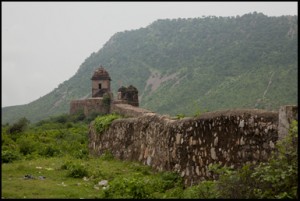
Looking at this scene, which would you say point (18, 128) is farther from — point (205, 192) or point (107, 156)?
point (205, 192)

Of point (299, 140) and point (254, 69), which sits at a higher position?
point (254, 69)

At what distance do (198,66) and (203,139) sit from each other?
6453cm

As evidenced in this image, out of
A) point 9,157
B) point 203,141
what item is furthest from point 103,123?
point 203,141

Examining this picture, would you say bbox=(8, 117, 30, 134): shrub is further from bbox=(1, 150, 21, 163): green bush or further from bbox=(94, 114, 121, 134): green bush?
bbox=(1, 150, 21, 163): green bush

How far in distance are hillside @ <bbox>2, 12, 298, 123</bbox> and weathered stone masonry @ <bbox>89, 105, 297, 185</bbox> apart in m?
24.4

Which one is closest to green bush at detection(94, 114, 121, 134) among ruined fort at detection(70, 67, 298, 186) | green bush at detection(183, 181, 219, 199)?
ruined fort at detection(70, 67, 298, 186)

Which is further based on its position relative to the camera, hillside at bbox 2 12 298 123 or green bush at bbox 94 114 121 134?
hillside at bbox 2 12 298 123

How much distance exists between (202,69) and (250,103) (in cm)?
2613

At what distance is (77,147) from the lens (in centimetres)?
1912

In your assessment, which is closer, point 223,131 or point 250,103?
point 223,131

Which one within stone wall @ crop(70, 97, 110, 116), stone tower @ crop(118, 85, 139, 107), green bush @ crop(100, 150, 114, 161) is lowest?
green bush @ crop(100, 150, 114, 161)

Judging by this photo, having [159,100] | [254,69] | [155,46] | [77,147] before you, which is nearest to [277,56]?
[254,69]

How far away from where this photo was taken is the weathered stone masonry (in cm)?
706

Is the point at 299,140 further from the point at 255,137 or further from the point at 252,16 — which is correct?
the point at 252,16
